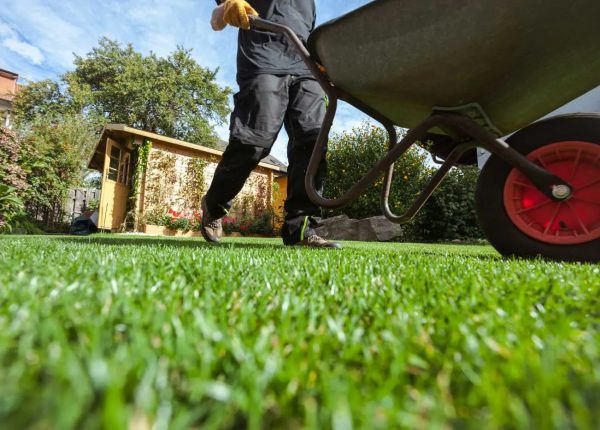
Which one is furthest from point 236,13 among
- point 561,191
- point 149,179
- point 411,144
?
point 149,179

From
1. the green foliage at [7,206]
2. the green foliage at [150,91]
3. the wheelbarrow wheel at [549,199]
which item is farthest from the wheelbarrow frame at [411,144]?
the green foliage at [150,91]

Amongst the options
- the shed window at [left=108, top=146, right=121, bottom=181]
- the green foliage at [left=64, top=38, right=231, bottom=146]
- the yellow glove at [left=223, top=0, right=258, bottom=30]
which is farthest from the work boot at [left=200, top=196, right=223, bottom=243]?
the green foliage at [left=64, top=38, right=231, bottom=146]

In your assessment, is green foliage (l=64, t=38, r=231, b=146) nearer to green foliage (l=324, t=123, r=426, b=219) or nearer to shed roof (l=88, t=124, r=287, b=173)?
shed roof (l=88, t=124, r=287, b=173)

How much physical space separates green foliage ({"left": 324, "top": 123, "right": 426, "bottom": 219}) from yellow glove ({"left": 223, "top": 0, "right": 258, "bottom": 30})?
7.02 m

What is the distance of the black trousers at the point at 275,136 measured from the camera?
9.04 ft

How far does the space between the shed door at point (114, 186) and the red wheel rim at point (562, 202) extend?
10.4 metres

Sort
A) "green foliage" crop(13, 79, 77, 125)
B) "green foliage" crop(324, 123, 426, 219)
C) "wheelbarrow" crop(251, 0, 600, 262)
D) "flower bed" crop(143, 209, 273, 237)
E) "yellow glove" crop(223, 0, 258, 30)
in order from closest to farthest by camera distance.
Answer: "wheelbarrow" crop(251, 0, 600, 262) → "yellow glove" crop(223, 0, 258, 30) → "green foliage" crop(324, 123, 426, 219) → "flower bed" crop(143, 209, 273, 237) → "green foliage" crop(13, 79, 77, 125)

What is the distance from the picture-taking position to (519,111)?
215 cm

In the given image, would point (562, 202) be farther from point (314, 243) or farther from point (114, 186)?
point (114, 186)

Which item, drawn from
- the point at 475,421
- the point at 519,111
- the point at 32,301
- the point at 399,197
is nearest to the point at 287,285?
the point at 32,301

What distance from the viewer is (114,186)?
10.7m

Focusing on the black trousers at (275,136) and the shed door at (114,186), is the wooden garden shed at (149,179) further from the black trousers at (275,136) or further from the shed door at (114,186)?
the black trousers at (275,136)

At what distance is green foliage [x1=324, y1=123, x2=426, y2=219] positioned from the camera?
31.0 feet

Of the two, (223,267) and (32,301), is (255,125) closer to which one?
A: (223,267)
